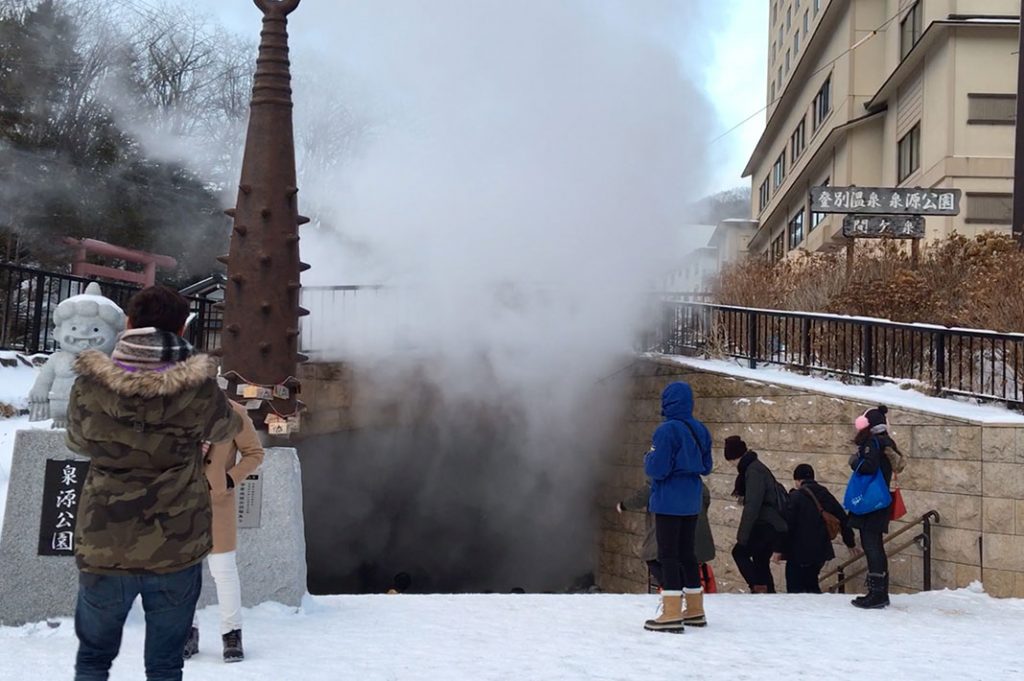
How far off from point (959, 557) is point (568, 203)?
609 cm

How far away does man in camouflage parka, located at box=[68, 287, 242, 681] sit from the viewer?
121 inches

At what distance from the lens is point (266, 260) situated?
23.1 ft

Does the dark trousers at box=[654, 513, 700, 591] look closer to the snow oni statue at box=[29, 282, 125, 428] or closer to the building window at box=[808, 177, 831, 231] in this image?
the snow oni statue at box=[29, 282, 125, 428]

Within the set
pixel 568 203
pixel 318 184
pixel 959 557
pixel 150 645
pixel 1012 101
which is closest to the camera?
pixel 150 645

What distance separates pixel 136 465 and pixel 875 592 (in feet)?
18.4

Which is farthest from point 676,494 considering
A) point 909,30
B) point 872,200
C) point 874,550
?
point 909,30

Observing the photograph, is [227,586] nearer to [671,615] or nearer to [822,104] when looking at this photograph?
[671,615]

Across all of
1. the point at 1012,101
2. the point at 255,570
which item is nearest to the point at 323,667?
the point at 255,570

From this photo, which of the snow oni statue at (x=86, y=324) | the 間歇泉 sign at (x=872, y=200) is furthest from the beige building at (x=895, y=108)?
the snow oni statue at (x=86, y=324)

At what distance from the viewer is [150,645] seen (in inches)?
122

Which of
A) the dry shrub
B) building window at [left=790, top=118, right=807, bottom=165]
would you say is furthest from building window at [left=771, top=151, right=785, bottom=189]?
the dry shrub

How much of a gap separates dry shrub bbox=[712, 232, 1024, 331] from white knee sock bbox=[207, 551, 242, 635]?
8.93m

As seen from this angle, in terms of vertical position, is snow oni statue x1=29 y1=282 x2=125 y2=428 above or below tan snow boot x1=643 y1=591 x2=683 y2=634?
above

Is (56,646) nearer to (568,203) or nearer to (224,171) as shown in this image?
(568,203)
